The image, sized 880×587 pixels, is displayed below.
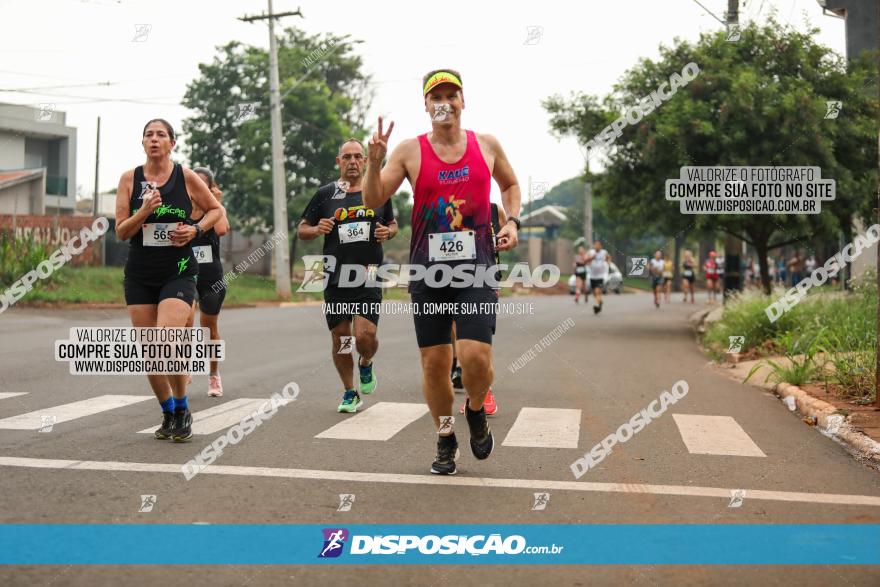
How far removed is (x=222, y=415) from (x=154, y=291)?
1730 mm

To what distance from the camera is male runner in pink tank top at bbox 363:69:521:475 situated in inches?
236

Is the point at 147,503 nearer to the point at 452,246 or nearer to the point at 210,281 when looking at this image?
the point at 452,246

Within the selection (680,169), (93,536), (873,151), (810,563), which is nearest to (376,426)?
(93,536)

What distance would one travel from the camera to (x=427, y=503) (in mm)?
5430

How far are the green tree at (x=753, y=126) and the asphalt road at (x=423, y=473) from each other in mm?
7790

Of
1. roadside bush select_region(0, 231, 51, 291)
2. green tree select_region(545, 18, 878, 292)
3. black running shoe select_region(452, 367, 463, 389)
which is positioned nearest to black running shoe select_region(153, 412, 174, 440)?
black running shoe select_region(452, 367, 463, 389)

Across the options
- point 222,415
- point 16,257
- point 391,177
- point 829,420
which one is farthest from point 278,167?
point 391,177

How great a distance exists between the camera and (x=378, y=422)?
8367 millimetres

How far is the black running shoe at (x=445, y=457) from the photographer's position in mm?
6215

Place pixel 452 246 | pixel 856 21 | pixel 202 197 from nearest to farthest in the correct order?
1. pixel 452 246
2. pixel 202 197
3. pixel 856 21

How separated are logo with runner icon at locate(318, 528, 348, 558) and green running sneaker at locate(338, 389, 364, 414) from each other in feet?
13.3

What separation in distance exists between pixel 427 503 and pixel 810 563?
6.26 ft

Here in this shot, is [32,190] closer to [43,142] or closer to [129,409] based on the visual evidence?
[43,142]

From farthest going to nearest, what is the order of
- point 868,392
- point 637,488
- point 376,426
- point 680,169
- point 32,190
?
point 32,190, point 680,169, point 868,392, point 376,426, point 637,488
